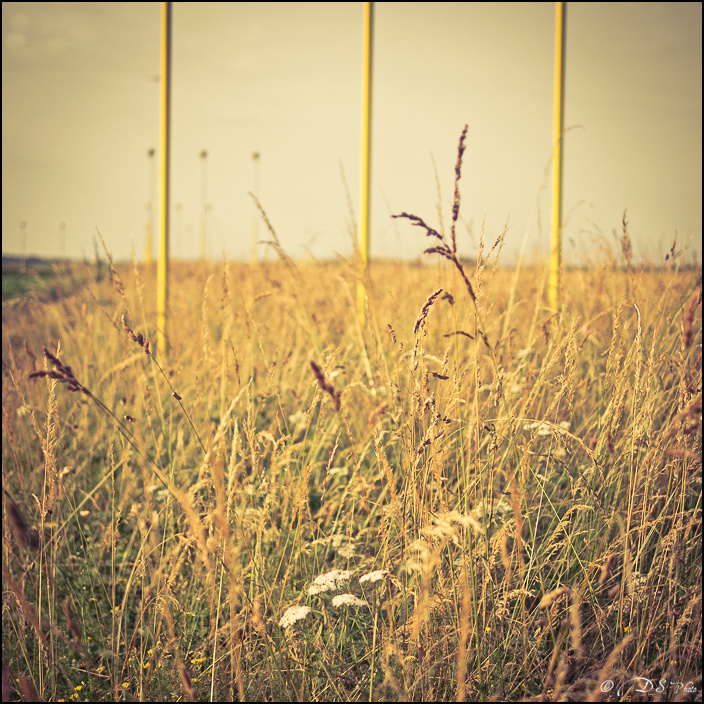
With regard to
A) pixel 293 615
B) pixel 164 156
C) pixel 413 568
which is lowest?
Answer: pixel 293 615

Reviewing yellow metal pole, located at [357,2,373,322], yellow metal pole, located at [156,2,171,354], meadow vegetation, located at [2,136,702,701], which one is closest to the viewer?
meadow vegetation, located at [2,136,702,701]

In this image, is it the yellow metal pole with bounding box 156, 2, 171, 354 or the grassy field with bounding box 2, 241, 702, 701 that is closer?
the grassy field with bounding box 2, 241, 702, 701

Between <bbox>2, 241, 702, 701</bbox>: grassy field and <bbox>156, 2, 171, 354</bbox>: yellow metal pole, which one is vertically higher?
<bbox>156, 2, 171, 354</bbox>: yellow metal pole

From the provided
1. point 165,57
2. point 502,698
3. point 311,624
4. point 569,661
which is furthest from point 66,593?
point 165,57

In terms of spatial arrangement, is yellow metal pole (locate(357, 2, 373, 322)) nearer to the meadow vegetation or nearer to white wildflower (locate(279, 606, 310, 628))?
the meadow vegetation

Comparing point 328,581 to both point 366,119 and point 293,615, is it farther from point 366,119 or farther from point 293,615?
point 366,119

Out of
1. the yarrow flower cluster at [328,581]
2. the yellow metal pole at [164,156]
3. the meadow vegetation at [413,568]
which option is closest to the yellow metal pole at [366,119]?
the yellow metal pole at [164,156]

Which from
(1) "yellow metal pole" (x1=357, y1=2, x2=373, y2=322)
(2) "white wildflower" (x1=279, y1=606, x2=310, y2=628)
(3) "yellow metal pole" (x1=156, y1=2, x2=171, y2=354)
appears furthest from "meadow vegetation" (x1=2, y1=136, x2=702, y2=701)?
(3) "yellow metal pole" (x1=156, y1=2, x2=171, y2=354)

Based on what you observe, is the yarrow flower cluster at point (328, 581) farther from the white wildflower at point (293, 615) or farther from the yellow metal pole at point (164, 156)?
the yellow metal pole at point (164, 156)

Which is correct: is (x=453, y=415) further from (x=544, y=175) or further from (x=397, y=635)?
(x=544, y=175)

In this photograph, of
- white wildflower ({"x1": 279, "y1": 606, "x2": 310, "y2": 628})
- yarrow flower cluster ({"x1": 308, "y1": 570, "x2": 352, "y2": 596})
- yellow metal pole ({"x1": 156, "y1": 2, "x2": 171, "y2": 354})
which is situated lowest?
white wildflower ({"x1": 279, "y1": 606, "x2": 310, "y2": 628})

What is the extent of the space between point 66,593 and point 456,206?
1928 mm

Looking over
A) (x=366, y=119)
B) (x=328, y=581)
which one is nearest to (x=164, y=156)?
(x=366, y=119)

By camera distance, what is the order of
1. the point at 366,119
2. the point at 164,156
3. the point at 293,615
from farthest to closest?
the point at 164,156
the point at 366,119
the point at 293,615
